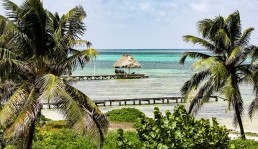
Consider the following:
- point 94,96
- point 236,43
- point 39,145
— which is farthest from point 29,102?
point 94,96

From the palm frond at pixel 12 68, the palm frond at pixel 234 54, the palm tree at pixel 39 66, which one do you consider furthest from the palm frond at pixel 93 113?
the palm frond at pixel 234 54

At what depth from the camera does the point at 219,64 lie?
18719 mm

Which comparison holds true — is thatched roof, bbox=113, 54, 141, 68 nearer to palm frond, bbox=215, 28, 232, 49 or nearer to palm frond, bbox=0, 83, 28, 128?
palm frond, bbox=215, 28, 232, 49

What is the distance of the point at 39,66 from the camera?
43.2ft

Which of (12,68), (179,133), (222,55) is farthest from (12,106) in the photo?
(222,55)

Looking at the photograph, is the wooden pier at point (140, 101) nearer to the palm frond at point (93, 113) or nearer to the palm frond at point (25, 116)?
the palm frond at point (93, 113)

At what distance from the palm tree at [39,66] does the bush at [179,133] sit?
407cm

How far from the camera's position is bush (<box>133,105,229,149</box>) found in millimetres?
7332

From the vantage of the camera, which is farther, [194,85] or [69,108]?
[194,85]

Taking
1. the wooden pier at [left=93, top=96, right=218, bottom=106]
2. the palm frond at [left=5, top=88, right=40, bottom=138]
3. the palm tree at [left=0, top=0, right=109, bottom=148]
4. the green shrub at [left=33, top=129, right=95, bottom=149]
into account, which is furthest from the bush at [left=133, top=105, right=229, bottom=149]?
the wooden pier at [left=93, top=96, right=218, bottom=106]

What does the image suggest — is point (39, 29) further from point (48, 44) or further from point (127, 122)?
point (127, 122)

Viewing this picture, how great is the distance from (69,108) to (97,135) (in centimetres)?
125

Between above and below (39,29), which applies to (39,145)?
below

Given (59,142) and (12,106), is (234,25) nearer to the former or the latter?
(59,142)
